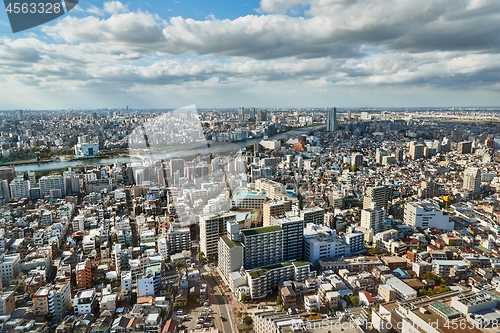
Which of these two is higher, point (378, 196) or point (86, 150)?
point (86, 150)

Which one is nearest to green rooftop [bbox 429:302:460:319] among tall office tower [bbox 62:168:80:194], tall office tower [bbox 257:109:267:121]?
tall office tower [bbox 62:168:80:194]

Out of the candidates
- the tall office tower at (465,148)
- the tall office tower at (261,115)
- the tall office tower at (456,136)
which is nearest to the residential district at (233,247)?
the tall office tower at (465,148)

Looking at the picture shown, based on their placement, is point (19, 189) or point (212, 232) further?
point (19, 189)

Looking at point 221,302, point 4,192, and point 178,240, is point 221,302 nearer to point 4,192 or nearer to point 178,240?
point 178,240

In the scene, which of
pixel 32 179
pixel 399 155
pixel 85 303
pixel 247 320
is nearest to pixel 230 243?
pixel 247 320

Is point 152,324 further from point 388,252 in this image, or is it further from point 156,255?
point 388,252

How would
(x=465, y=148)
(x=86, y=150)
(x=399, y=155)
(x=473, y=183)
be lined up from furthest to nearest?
(x=465, y=148) < (x=399, y=155) < (x=86, y=150) < (x=473, y=183)

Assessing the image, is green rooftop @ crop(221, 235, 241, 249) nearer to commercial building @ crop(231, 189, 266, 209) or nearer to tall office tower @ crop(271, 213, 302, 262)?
tall office tower @ crop(271, 213, 302, 262)

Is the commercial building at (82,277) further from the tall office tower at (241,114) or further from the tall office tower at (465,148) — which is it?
the tall office tower at (241,114)
